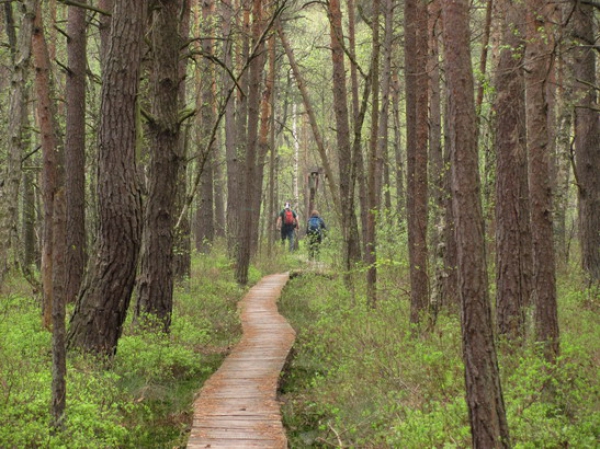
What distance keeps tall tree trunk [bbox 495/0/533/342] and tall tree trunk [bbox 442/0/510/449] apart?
3866mm

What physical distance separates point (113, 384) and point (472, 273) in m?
4.23

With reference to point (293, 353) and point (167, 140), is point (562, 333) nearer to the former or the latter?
point (293, 353)

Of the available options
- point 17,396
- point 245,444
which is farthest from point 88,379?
point 245,444

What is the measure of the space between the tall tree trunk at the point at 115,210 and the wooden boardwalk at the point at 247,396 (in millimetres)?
1537

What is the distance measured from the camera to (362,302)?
11.1 m

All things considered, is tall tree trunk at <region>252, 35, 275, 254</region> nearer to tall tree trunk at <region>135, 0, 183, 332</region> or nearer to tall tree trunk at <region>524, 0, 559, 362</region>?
tall tree trunk at <region>135, 0, 183, 332</region>

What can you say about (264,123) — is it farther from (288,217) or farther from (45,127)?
(45,127)

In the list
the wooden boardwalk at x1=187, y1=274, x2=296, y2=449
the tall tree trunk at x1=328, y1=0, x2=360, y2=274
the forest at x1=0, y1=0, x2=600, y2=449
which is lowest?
the wooden boardwalk at x1=187, y1=274, x2=296, y2=449

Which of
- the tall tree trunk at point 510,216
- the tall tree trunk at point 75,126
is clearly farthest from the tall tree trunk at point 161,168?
the tall tree trunk at point 510,216

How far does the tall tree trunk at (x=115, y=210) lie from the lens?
7.50 m

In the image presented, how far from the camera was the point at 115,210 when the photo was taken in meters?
7.54

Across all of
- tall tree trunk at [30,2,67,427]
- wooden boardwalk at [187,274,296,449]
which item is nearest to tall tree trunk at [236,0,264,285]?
wooden boardwalk at [187,274,296,449]

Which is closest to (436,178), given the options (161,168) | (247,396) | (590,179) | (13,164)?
(590,179)

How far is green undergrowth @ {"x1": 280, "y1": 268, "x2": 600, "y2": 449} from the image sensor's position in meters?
5.11
